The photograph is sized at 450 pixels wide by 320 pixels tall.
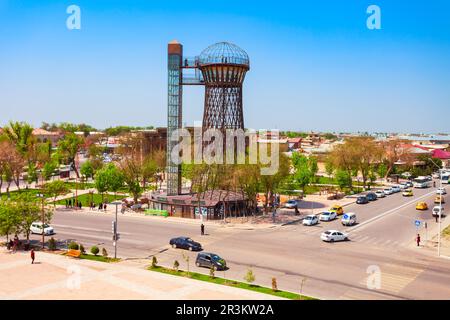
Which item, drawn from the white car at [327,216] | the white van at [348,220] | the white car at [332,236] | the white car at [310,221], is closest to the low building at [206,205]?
the white car at [310,221]

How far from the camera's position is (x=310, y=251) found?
133 feet

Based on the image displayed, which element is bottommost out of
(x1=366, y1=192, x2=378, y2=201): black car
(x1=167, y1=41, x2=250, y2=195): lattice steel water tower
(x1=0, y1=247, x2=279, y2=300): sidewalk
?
(x1=0, y1=247, x2=279, y2=300): sidewalk

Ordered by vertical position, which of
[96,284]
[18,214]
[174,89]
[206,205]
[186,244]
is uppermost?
[174,89]

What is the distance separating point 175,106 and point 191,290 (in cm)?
3857

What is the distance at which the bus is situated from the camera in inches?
3659

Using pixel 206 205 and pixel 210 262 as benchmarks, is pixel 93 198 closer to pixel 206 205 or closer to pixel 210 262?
pixel 206 205

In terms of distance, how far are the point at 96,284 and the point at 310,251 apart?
1995 centimetres

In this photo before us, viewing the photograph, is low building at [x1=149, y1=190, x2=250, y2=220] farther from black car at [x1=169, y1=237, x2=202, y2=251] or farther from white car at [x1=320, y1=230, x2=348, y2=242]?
white car at [x1=320, y1=230, x2=348, y2=242]

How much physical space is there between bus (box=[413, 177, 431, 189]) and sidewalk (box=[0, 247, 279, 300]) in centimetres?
7582

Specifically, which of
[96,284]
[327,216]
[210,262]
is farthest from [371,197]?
[96,284]

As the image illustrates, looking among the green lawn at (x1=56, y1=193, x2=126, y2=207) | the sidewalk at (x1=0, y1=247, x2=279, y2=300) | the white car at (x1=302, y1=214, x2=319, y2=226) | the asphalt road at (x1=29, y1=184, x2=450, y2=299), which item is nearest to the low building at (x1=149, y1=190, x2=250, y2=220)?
the asphalt road at (x1=29, y1=184, x2=450, y2=299)

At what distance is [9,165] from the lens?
81500mm

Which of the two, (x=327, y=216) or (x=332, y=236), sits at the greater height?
(x=327, y=216)
